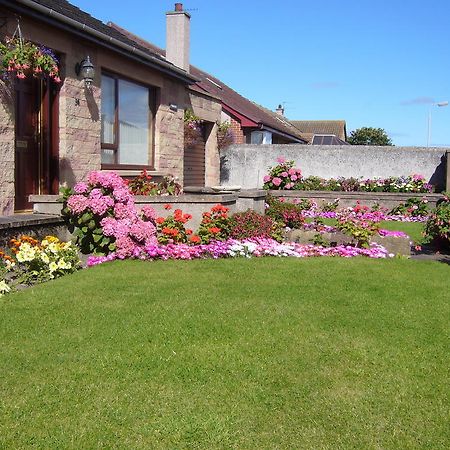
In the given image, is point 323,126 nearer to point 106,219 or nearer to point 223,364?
point 106,219

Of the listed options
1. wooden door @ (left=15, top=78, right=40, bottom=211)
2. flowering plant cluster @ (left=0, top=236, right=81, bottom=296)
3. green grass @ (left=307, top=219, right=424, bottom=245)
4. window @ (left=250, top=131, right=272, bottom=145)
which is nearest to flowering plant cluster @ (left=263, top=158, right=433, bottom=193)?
green grass @ (left=307, top=219, right=424, bottom=245)

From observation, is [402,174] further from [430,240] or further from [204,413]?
[204,413]

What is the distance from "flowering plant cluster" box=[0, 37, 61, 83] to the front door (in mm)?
708

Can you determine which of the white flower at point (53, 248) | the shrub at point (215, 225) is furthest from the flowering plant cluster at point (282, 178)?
the white flower at point (53, 248)

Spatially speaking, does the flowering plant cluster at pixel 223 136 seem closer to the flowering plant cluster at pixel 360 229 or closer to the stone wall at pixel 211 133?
the stone wall at pixel 211 133

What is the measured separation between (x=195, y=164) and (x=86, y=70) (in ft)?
25.4

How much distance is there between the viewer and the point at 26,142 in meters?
9.59

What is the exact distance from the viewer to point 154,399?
144 inches

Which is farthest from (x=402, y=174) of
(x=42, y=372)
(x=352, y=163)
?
(x=42, y=372)

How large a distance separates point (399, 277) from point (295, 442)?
14.6 ft

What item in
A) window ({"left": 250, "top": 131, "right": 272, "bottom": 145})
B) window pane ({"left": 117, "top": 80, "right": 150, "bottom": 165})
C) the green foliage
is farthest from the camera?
window ({"left": 250, "top": 131, "right": 272, "bottom": 145})

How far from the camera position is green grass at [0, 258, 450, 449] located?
3305 mm

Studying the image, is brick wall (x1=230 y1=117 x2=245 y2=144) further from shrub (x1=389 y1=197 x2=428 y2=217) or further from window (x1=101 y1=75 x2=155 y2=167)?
window (x1=101 y1=75 x2=155 y2=167)

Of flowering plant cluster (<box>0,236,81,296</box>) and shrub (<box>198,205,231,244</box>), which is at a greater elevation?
shrub (<box>198,205,231,244</box>)
